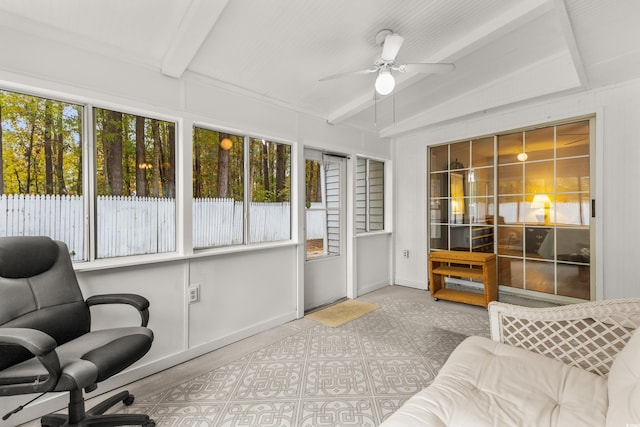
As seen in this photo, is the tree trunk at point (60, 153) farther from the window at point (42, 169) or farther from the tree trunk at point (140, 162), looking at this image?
the tree trunk at point (140, 162)

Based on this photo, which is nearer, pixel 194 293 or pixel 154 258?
pixel 154 258

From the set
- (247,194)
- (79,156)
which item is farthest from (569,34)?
(79,156)

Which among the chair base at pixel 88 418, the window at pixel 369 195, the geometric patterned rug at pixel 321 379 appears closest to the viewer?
the chair base at pixel 88 418

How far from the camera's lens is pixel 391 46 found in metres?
2.18

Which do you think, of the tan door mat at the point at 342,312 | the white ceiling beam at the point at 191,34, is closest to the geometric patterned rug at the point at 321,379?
the tan door mat at the point at 342,312

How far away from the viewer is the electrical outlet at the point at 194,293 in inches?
104

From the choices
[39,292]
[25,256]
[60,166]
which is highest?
[60,166]

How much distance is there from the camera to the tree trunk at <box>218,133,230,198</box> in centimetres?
298

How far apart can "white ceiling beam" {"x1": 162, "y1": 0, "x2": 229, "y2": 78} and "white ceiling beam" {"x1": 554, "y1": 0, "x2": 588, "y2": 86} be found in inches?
88.1

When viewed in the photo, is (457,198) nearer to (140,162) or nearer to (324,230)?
(324,230)

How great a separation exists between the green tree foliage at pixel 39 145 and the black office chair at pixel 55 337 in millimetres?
444

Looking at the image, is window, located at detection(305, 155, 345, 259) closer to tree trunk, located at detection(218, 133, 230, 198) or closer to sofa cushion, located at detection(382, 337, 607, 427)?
tree trunk, located at detection(218, 133, 230, 198)

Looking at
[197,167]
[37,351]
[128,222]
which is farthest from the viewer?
[197,167]

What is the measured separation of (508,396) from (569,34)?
2.62m
